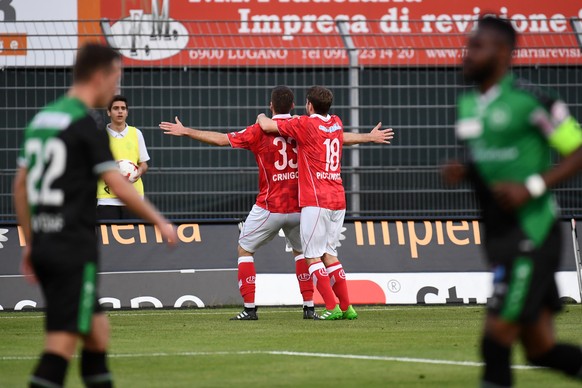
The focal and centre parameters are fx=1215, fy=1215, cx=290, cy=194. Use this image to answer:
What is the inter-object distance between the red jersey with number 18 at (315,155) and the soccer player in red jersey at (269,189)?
239 mm

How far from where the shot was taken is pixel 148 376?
7.58 meters

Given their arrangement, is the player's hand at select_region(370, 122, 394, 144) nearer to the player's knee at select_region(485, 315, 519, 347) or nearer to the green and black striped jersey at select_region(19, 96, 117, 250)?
the green and black striped jersey at select_region(19, 96, 117, 250)

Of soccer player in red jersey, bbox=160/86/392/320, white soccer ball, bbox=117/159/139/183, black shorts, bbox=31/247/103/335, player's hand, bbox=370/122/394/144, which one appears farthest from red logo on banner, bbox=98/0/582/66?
black shorts, bbox=31/247/103/335

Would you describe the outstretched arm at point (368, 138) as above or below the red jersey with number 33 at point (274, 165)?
above

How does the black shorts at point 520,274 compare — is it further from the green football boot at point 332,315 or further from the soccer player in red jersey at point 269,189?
the soccer player in red jersey at point 269,189

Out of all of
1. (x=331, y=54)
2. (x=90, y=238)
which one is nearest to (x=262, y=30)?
(x=331, y=54)

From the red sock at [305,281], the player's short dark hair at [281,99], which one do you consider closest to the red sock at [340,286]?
the red sock at [305,281]

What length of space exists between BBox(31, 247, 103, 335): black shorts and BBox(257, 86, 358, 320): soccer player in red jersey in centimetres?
655

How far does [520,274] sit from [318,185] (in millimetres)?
6919

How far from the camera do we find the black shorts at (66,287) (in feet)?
18.2

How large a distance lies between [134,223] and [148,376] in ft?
22.3

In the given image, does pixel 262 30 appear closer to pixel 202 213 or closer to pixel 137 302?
pixel 202 213

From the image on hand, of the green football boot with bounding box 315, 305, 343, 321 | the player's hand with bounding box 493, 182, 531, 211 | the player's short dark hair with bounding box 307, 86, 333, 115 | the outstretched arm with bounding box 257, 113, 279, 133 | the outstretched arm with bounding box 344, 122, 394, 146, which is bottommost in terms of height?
the green football boot with bounding box 315, 305, 343, 321

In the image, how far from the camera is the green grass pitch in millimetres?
7375
